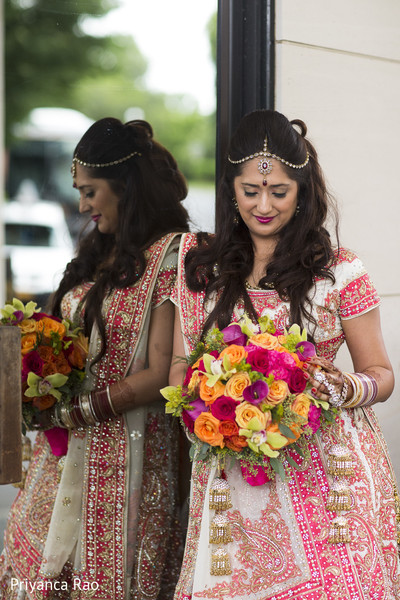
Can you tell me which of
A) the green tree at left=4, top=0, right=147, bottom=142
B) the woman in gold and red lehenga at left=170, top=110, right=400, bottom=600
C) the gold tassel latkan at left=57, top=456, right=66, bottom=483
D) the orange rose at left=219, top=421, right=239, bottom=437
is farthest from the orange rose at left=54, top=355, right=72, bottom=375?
the green tree at left=4, top=0, right=147, bottom=142

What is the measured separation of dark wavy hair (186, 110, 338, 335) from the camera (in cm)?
269

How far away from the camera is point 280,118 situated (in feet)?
9.11

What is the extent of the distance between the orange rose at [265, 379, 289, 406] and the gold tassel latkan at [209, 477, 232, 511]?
0.34 meters

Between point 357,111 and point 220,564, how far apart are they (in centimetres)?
211

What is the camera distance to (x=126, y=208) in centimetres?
337

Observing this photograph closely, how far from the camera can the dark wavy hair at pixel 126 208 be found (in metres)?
3.30

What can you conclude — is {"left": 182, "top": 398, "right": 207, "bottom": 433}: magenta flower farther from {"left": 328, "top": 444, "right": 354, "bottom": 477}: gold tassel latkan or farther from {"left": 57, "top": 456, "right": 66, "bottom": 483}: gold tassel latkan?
{"left": 57, "top": 456, "right": 66, "bottom": 483}: gold tassel latkan

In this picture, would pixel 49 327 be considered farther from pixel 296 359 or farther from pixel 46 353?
pixel 296 359

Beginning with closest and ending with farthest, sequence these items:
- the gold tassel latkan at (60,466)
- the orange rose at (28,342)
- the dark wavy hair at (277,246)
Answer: the dark wavy hair at (277,246), the orange rose at (28,342), the gold tassel latkan at (60,466)

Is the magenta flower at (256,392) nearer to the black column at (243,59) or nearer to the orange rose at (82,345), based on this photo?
the orange rose at (82,345)

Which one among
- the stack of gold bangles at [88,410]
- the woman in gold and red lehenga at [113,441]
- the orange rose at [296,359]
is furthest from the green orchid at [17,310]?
the orange rose at [296,359]

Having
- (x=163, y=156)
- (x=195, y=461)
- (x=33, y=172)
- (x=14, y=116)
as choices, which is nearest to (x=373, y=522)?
(x=195, y=461)

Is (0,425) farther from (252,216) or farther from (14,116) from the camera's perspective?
(14,116)

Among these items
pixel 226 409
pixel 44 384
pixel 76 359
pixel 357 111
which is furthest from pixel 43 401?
pixel 357 111
